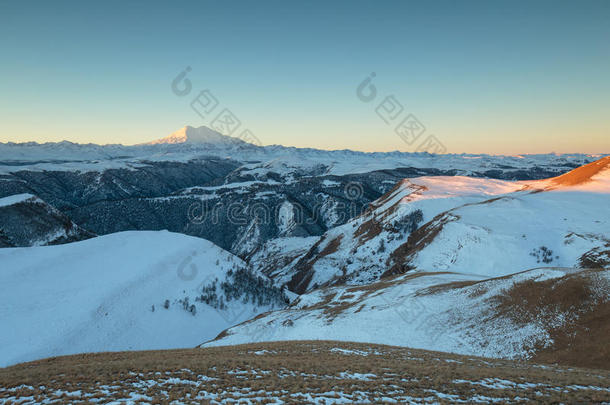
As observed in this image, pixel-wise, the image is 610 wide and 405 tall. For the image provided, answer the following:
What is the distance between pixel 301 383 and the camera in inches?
547

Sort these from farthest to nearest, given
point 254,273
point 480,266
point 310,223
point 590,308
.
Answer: point 310,223 < point 254,273 < point 480,266 < point 590,308

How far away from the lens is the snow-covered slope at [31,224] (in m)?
90.1

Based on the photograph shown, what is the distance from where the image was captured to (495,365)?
19.2 m

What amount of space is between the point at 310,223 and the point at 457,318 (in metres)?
158

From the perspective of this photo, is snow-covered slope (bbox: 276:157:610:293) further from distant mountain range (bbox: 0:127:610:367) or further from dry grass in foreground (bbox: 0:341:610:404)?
dry grass in foreground (bbox: 0:341:610:404)

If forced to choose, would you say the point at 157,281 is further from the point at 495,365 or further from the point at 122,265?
the point at 495,365

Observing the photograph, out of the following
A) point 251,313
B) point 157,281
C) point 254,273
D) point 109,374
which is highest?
point 109,374

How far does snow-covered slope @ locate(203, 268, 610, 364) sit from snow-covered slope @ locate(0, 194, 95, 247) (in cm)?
8784

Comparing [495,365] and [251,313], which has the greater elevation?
[495,365]

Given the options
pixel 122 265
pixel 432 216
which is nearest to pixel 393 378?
pixel 122 265

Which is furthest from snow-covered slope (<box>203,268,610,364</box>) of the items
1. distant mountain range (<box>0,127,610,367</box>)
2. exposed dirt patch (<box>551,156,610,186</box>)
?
exposed dirt patch (<box>551,156,610,186</box>)

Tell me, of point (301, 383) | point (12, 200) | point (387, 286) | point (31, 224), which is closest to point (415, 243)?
point (387, 286)

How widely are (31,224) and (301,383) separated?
384ft

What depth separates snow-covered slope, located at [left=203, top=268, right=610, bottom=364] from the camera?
24.2m
